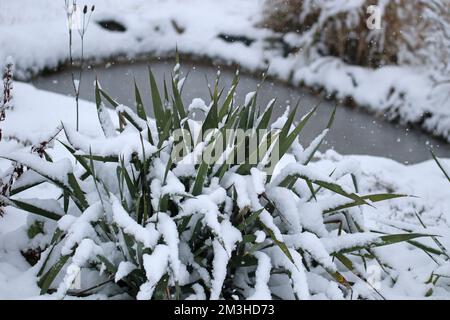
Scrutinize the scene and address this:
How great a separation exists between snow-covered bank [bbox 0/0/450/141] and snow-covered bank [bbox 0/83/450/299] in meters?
1.49

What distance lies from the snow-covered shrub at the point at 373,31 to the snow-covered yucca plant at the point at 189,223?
5.77 metres

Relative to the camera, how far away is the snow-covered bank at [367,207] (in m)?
2.00

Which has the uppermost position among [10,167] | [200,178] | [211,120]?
[211,120]

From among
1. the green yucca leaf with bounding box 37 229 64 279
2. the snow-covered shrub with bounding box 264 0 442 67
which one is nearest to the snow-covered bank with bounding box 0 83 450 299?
the green yucca leaf with bounding box 37 229 64 279

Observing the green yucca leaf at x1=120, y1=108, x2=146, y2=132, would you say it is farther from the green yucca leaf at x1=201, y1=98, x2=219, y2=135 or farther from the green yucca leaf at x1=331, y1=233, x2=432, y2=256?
the green yucca leaf at x1=331, y1=233, x2=432, y2=256

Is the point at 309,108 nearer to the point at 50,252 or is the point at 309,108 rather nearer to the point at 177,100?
the point at 177,100

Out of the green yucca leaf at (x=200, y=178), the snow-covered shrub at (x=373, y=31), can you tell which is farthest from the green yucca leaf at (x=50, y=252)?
the snow-covered shrub at (x=373, y=31)

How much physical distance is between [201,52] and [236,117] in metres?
5.74

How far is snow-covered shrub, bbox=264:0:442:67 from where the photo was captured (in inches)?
293

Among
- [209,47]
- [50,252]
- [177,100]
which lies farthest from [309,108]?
[50,252]

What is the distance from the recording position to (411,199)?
158 inches

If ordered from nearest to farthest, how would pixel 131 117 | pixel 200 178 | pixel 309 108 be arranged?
pixel 200 178
pixel 131 117
pixel 309 108

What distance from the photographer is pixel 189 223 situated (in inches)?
71.7

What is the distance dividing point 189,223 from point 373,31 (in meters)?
6.28
